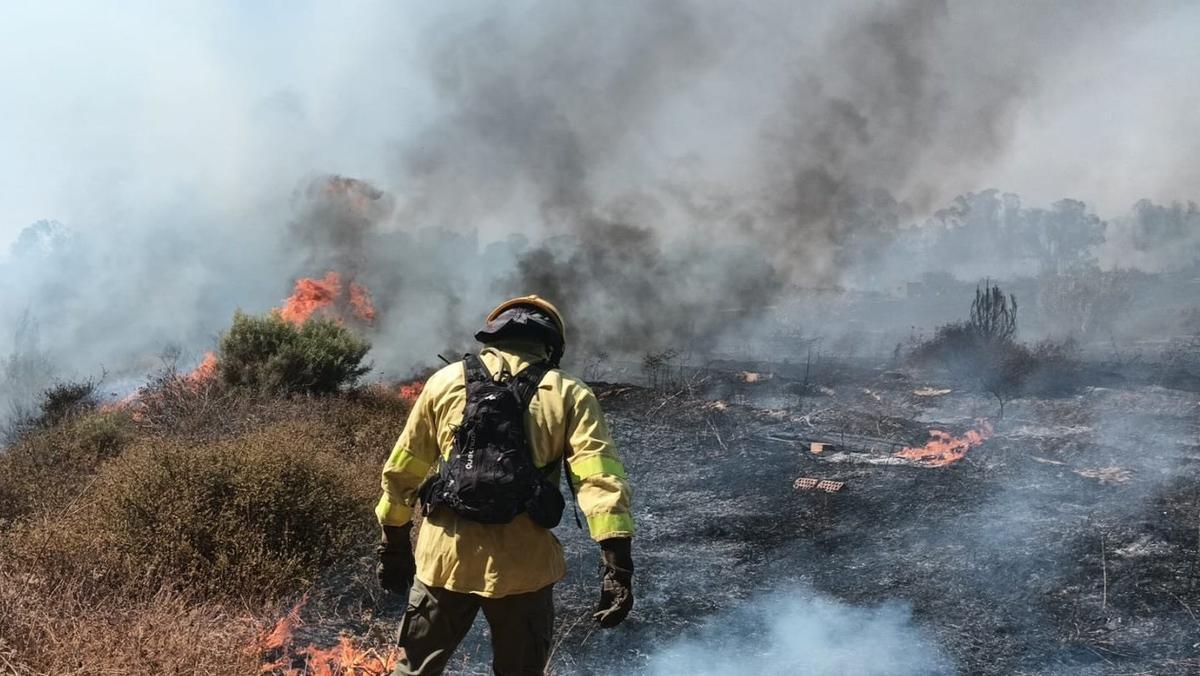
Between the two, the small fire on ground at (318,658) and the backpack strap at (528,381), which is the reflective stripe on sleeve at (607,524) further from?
the small fire on ground at (318,658)

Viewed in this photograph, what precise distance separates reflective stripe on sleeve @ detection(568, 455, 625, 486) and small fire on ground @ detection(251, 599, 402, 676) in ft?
5.99

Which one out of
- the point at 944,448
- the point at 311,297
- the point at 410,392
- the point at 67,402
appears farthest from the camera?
the point at 311,297

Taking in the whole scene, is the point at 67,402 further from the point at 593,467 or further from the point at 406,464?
the point at 593,467

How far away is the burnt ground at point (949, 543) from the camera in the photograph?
13.4 ft

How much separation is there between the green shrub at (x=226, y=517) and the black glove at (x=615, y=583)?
311 centimetres

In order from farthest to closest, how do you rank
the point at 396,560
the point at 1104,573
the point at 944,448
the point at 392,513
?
the point at 944,448
the point at 1104,573
the point at 396,560
the point at 392,513

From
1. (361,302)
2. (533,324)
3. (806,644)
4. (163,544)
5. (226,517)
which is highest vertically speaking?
(361,302)

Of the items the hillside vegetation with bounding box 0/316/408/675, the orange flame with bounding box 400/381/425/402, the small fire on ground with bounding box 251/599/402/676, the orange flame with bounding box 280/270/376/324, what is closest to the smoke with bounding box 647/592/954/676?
the small fire on ground with bounding box 251/599/402/676

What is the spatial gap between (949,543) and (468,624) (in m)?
4.44

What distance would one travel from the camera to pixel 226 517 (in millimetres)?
5020

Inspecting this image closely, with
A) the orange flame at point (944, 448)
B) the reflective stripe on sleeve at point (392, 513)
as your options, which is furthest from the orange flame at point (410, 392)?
the reflective stripe on sleeve at point (392, 513)

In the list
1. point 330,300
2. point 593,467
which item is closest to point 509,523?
point 593,467

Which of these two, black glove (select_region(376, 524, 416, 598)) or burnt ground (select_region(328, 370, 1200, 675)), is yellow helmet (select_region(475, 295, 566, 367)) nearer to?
black glove (select_region(376, 524, 416, 598))

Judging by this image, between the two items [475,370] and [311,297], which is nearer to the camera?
[475,370]
